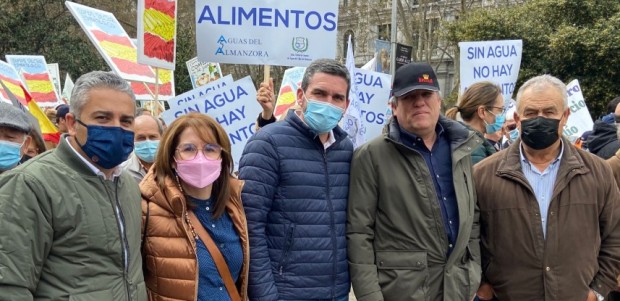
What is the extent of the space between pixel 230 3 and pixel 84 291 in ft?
9.73

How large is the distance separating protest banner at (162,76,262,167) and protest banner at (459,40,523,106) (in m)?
2.63

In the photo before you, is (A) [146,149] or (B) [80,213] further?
(A) [146,149]

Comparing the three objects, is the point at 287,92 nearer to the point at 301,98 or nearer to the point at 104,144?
the point at 301,98

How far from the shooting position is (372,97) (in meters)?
6.72

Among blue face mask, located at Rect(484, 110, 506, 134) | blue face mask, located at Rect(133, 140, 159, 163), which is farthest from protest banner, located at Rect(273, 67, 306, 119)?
blue face mask, located at Rect(133, 140, 159, 163)

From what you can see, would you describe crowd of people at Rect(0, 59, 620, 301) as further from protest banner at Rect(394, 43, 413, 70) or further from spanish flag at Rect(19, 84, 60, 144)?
protest banner at Rect(394, 43, 413, 70)

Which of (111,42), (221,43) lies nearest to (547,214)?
(221,43)

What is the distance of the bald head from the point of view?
15.0 ft

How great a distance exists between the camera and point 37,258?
2.37 m

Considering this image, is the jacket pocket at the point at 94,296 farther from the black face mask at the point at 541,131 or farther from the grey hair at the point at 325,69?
the black face mask at the point at 541,131

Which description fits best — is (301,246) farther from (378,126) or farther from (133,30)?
(133,30)

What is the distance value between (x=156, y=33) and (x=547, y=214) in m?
4.30

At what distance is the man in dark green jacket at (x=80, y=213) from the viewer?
2342 millimetres

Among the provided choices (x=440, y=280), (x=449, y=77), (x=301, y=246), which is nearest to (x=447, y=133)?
(x=440, y=280)
